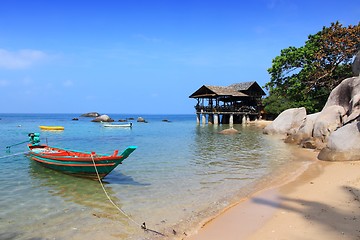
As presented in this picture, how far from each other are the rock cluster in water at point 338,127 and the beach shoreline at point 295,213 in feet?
9.42

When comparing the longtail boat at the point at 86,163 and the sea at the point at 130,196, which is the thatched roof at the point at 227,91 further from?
the longtail boat at the point at 86,163

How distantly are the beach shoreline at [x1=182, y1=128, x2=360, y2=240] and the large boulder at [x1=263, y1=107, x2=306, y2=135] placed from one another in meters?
17.9

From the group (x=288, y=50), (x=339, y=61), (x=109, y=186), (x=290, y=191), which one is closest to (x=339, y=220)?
(x=290, y=191)

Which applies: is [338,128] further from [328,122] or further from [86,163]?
[86,163]

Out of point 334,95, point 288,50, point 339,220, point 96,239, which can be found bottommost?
point 96,239

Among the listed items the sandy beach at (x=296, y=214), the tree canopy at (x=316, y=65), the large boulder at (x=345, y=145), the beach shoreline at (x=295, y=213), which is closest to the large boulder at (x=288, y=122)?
the tree canopy at (x=316, y=65)

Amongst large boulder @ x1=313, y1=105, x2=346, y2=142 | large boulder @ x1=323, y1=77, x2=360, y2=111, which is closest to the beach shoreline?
large boulder @ x1=313, y1=105, x2=346, y2=142

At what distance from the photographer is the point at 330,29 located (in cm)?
2841

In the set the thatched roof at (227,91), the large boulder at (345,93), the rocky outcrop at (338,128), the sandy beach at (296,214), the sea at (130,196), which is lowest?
the sea at (130,196)

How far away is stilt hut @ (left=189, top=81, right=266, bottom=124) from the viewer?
4112cm

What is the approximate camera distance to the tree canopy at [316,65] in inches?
1059

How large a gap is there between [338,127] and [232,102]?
32.5 meters

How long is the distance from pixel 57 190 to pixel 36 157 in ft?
12.4

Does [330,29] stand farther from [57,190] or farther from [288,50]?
[57,190]
